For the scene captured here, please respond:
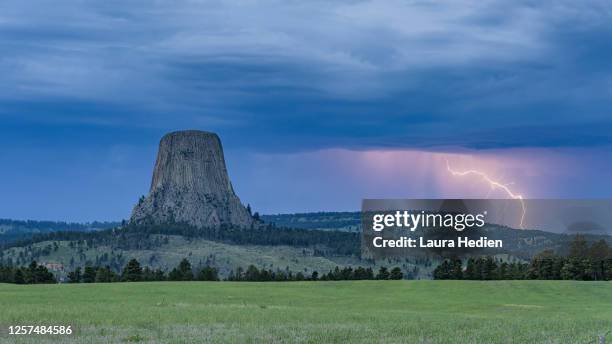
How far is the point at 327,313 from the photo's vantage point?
7475 cm

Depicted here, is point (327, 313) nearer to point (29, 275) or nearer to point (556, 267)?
point (556, 267)

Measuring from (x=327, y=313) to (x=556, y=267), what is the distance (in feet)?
320

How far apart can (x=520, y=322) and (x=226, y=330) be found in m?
22.2

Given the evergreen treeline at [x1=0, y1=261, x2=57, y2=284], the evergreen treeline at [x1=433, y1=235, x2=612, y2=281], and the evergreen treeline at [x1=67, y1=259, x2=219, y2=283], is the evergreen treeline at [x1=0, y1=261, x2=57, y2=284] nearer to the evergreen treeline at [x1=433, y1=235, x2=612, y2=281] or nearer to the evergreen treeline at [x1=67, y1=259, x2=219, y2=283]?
the evergreen treeline at [x1=67, y1=259, x2=219, y2=283]

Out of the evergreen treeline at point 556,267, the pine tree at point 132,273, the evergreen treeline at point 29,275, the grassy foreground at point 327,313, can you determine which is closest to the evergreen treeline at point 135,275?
the pine tree at point 132,273

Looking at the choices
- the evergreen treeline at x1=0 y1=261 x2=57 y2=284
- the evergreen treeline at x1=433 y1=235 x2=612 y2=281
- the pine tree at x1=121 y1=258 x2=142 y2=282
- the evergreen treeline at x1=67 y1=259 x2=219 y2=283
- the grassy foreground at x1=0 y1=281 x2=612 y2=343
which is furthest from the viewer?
the evergreen treeline at x1=67 y1=259 x2=219 y2=283

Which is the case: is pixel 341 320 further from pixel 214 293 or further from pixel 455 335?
pixel 214 293

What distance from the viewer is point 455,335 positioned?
52094mm

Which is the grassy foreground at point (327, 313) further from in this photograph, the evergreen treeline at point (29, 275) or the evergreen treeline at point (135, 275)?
the evergreen treeline at point (29, 275)

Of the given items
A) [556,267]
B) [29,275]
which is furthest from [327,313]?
[29,275]

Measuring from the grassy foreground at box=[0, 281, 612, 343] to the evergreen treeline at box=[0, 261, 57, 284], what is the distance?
178ft

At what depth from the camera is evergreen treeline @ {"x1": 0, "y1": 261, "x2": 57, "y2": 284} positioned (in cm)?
17412

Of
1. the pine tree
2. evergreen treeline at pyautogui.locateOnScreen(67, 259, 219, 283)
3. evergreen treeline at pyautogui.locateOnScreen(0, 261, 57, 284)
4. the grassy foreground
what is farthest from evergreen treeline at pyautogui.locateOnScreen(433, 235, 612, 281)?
evergreen treeline at pyautogui.locateOnScreen(0, 261, 57, 284)

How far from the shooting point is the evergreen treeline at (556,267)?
15762 cm
